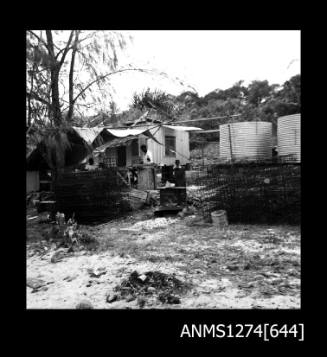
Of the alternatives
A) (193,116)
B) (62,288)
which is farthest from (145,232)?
(193,116)

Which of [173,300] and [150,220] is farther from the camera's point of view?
[150,220]

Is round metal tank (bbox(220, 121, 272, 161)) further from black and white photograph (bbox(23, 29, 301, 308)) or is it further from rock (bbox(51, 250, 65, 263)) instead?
rock (bbox(51, 250, 65, 263))

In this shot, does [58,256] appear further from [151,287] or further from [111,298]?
[151,287]

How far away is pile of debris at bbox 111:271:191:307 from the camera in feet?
11.0

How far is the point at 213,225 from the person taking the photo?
23.2ft

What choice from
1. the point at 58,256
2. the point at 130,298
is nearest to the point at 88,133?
the point at 58,256

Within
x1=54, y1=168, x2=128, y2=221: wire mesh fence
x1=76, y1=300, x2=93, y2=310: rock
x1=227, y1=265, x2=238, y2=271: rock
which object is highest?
x1=54, y1=168, x2=128, y2=221: wire mesh fence

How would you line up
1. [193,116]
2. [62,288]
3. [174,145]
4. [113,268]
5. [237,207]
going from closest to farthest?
[62,288], [113,268], [237,207], [174,145], [193,116]

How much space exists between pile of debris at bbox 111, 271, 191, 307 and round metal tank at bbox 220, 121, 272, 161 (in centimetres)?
487

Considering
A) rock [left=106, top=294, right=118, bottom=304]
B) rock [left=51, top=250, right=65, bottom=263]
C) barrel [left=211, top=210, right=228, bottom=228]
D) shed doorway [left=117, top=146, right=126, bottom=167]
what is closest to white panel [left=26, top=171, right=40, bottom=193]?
shed doorway [left=117, top=146, right=126, bottom=167]

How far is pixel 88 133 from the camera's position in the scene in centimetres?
1066

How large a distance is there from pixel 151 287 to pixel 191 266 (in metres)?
0.97
